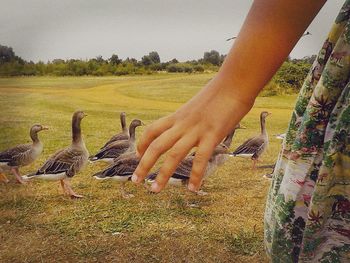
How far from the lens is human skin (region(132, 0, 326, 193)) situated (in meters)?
0.28

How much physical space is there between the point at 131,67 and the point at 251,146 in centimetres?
79

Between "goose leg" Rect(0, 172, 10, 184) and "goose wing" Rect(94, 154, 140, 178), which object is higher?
"goose wing" Rect(94, 154, 140, 178)

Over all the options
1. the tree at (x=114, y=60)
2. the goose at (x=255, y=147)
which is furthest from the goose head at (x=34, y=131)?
the goose at (x=255, y=147)

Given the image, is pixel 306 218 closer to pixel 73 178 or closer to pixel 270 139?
pixel 73 178

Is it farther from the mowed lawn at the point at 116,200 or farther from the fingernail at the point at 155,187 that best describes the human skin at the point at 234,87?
the mowed lawn at the point at 116,200

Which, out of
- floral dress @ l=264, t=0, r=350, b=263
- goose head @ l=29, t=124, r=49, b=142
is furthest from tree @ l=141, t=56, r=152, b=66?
floral dress @ l=264, t=0, r=350, b=263

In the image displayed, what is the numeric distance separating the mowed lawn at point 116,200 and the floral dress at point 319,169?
1.16m

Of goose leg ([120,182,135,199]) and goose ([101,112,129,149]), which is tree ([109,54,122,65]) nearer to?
goose ([101,112,129,149])

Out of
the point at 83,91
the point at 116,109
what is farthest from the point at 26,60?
the point at 116,109

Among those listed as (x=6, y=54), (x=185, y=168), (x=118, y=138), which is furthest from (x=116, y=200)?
(x=6, y=54)

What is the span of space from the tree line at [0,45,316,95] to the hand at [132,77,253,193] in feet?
5.72

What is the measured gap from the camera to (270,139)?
2.65 m

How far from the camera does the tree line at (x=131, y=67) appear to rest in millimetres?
2031

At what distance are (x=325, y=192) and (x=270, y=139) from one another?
2.41 meters
